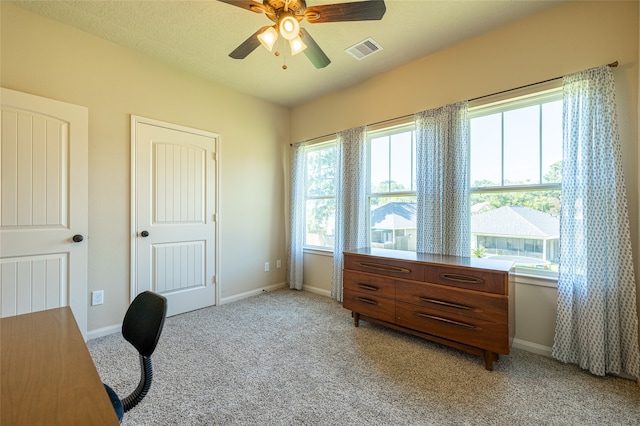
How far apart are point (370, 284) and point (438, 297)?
646mm

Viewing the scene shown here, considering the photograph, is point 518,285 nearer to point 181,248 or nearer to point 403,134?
point 403,134

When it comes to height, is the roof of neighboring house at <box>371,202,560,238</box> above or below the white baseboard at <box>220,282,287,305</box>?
above

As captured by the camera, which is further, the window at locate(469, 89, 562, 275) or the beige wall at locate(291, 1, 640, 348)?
the window at locate(469, 89, 562, 275)

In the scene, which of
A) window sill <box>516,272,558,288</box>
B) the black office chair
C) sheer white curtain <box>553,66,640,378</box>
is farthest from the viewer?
window sill <box>516,272,558,288</box>

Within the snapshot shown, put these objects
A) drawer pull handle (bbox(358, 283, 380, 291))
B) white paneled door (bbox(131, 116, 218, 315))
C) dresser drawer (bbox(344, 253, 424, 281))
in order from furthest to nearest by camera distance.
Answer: white paneled door (bbox(131, 116, 218, 315)), drawer pull handle (bbox(358, 283, 380, 291)), dresser drawer (bbox(344, 253, 424, 281))

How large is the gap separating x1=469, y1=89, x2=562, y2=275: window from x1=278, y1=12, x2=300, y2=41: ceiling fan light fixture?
1.88m

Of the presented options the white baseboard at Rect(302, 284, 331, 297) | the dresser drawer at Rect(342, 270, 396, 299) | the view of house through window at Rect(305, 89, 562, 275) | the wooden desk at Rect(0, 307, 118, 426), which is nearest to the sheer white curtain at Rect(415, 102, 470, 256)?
the view of house through window at Rect(305, 89, 562, 275)

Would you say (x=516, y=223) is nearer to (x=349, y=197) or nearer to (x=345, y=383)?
(x=349, y=197)

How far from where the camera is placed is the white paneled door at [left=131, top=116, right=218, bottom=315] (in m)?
2.93

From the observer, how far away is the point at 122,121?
280 centimetres

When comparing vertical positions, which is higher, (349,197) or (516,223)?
(349,197)

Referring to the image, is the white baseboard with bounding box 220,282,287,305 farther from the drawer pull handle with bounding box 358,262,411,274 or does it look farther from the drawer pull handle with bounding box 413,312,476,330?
the drawer pull handle with bounding box 413,312,476,330

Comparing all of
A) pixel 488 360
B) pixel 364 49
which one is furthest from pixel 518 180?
pixel 364 49

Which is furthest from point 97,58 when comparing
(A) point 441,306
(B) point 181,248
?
(A) point 441,306
